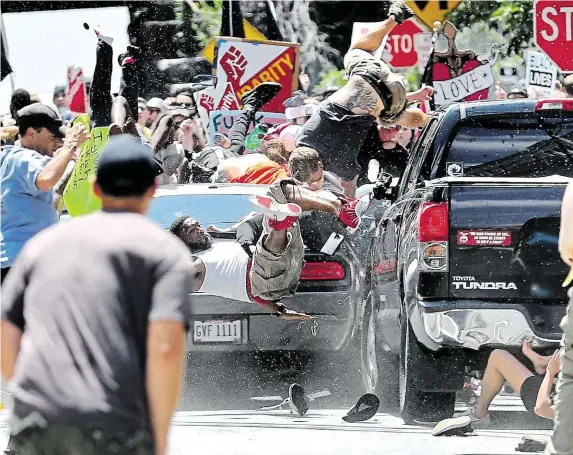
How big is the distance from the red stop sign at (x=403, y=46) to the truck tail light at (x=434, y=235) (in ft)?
47.1

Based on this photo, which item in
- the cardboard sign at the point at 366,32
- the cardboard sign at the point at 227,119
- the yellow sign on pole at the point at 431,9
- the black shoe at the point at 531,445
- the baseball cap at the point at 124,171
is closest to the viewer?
the baseball cap at the point at 124,171

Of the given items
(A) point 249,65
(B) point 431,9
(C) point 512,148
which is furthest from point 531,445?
(B) point 431,9

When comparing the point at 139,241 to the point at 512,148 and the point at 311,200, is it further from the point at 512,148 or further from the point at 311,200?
the point at 311,200

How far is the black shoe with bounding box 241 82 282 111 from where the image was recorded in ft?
51.4

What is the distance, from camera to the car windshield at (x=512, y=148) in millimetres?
8602

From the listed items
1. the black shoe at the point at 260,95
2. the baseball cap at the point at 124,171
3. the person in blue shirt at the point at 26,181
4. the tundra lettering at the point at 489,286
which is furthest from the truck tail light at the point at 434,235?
the black shoe at the point at 260,95

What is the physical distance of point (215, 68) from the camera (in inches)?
674

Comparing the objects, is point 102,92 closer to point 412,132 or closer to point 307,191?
point 307,191

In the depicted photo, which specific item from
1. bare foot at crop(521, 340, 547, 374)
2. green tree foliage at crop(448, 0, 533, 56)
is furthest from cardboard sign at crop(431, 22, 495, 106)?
A: bare foot at crop(521, 340, 547, 374)

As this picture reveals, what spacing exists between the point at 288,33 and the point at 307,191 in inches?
777

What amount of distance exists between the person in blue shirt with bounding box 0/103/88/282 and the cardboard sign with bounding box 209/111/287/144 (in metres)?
7.36

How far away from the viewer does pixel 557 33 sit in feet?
46.5

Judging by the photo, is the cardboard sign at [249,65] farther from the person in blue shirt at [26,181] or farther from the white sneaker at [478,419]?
the white sneaker at [478,419]

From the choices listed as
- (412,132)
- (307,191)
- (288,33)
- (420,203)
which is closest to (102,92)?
(307,191)
